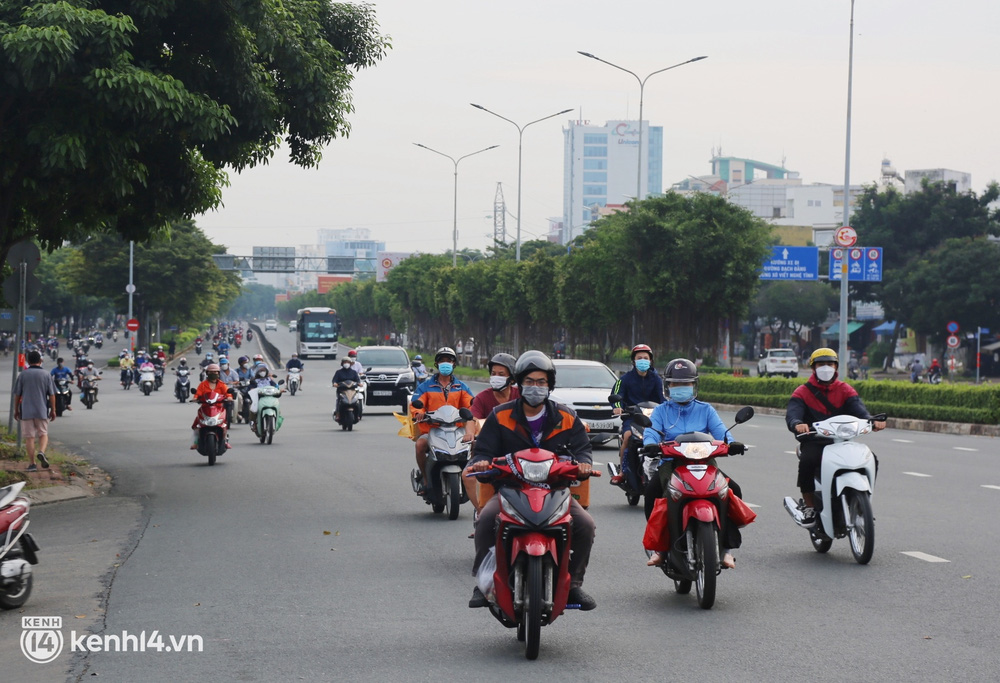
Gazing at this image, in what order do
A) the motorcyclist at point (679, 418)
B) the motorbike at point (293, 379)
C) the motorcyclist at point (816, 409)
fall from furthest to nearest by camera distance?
the motorbike at point (293, 379), the motorcyclist at point (816, 409), the motorcyclist at point (679, 418)

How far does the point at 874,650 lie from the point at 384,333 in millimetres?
127455

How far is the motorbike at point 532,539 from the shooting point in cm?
636

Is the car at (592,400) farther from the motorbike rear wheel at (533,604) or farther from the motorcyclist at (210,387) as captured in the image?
the motorbike rear wheel at (533,604)

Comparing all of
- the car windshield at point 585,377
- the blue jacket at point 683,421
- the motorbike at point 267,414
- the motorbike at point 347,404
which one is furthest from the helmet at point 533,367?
the motorbike at point 347,404

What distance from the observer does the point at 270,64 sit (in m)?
14.8

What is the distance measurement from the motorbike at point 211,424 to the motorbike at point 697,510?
11.5 m

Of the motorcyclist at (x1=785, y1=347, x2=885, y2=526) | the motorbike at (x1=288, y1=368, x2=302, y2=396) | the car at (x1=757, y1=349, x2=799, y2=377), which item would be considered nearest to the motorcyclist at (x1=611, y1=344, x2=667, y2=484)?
the motorcyclist at (x1=785, y1=347, x2=885, y2=526)

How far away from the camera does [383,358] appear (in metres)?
33.1

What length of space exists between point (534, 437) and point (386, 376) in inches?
975

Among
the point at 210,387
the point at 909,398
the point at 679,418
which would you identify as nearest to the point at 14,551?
the point at 679,418

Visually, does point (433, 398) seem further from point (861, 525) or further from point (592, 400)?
point (592, 400)

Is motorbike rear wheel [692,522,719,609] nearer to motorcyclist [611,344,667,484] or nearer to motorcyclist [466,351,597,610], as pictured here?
motorcyclist [466,351,597,610]

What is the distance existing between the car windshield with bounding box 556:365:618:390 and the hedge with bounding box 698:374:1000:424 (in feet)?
24.8

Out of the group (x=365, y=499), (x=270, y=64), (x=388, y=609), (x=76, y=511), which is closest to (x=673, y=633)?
(x=388, y=609)
